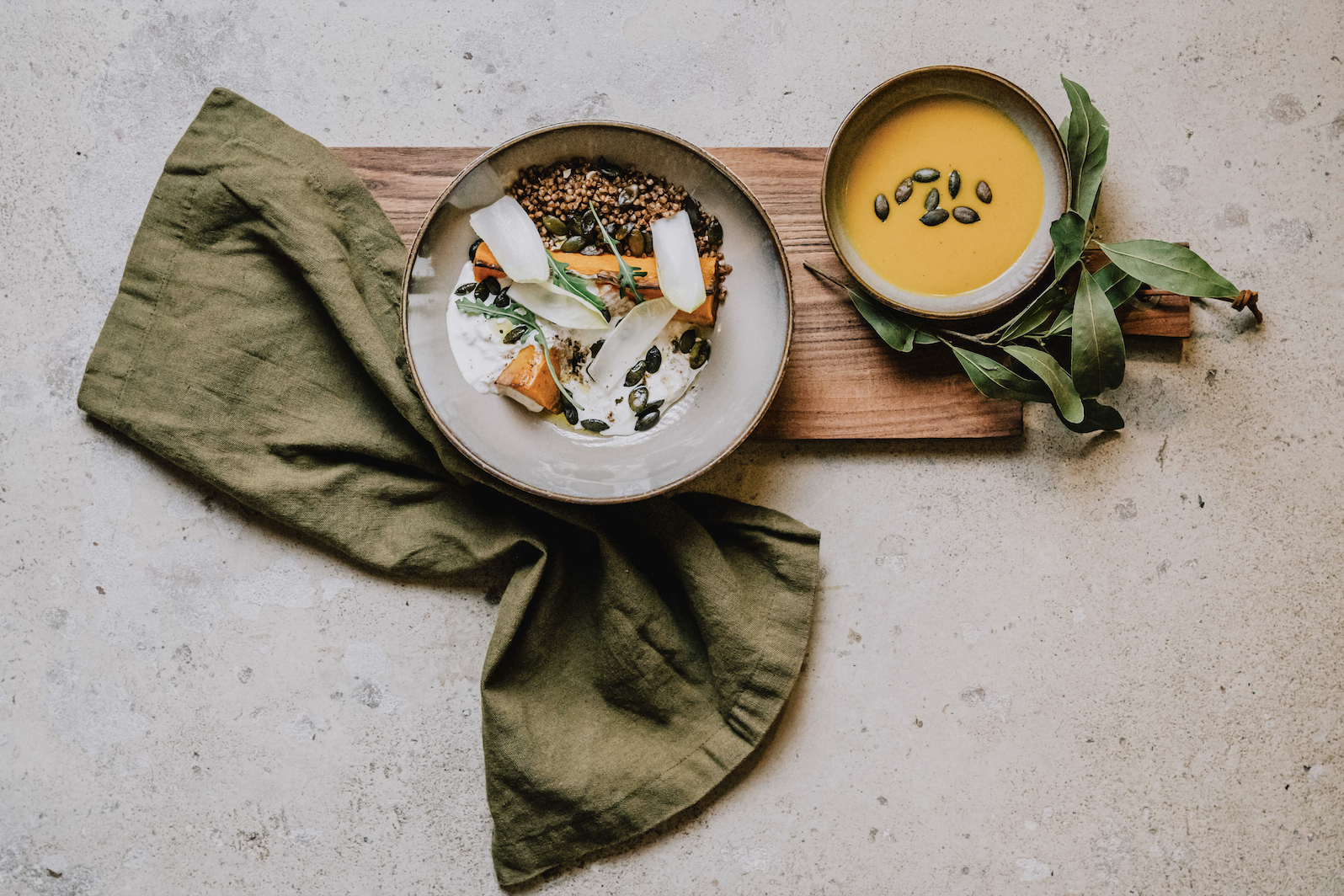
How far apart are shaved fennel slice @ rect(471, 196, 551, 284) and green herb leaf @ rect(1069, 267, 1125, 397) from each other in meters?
0.98

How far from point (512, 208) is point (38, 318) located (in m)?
1.02

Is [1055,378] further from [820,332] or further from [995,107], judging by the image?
[995,107]

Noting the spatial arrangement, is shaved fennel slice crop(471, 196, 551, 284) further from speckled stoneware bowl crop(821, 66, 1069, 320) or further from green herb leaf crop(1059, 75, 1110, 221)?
green herb leaf crop(1059, 75, 1110, 221)

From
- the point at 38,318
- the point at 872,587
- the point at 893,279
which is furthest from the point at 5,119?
the point at 872,587

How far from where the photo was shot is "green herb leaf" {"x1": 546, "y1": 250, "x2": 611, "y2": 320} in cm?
147

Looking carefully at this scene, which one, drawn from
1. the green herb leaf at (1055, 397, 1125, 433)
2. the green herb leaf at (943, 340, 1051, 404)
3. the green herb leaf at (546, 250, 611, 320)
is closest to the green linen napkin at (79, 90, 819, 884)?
the green herb leaf at (546, 250, 611, 320)

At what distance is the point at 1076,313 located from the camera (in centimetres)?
148

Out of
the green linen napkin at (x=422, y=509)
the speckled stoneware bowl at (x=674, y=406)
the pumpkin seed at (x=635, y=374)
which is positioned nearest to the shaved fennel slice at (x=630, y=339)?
the pumpkin seed at (x=635, y=374)

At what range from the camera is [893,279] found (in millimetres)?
1567

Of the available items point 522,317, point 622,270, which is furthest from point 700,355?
point 522,317

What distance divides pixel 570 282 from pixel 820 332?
1.65 feet

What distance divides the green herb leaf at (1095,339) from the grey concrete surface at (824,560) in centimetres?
24

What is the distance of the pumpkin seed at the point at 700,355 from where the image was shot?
1.54 meters

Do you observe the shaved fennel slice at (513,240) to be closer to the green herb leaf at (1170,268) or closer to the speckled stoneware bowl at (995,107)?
the speckled stoneware bowl at (995,107)
